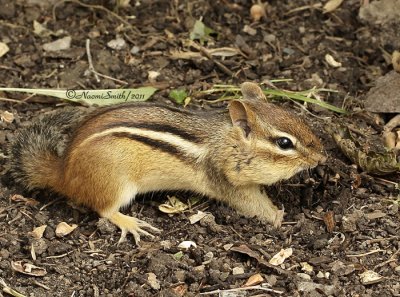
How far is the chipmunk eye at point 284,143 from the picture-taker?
5523 mm

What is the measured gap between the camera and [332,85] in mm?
7039

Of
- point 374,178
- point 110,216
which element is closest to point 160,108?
point 110,216

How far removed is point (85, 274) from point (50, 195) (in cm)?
96

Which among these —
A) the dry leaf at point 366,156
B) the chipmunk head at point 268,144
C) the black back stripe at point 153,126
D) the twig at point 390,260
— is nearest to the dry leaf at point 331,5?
the dry leaf at point 366,156

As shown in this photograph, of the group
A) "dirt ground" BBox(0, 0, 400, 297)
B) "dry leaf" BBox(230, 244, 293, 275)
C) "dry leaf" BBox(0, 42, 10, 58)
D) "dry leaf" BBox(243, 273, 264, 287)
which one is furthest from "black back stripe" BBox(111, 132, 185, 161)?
"dry leaf" BBox(0, 42, 10, 58)

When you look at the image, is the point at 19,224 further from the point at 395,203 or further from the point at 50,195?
the point at 395,203

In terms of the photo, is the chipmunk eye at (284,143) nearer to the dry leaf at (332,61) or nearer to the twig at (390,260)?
the twig at (390,260)

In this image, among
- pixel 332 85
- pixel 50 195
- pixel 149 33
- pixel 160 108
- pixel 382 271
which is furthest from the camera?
pixel 149 33

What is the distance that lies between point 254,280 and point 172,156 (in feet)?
3.39

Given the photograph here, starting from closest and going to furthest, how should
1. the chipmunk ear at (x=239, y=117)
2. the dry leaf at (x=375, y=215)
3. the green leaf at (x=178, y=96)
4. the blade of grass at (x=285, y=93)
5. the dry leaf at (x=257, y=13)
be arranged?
1. the chipmunk ear at (x=239, y=117)
2. the dry leaf at (x=375, y=215)
3. the blade of grass at (x=285, y=93)
4. the green leaf at (x=178, y=96)
5. the dry leaf at (x=257, y=13)

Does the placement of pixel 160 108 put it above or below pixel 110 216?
above

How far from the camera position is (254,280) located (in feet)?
17.2

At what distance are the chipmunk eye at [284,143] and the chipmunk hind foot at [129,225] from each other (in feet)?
3.34

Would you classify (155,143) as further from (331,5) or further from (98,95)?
(331,5)
